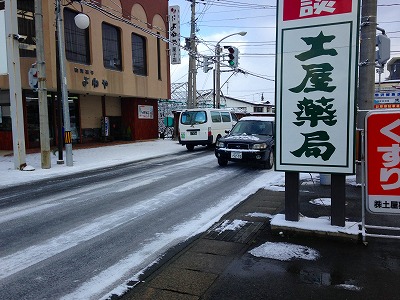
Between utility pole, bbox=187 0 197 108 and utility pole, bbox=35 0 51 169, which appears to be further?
utility pole, bbox=187 0 197 108

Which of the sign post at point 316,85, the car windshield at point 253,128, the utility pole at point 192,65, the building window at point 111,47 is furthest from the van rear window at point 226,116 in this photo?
the sign post at point 316,85

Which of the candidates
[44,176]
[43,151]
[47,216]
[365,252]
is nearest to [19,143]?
[43,151]

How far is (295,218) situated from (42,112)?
A: 10.1 meters

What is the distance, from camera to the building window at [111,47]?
20.8 metres

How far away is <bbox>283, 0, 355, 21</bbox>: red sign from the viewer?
4469 millimetres

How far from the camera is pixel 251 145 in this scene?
11375 millimetres

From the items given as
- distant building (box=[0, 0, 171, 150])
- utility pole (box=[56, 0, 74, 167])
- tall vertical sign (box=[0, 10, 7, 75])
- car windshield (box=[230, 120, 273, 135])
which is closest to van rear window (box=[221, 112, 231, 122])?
distant building (box=[0, 0, 171, 150])

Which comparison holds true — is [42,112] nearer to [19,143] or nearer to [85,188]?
[19,143]

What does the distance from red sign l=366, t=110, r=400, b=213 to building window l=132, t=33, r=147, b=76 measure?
810 inches

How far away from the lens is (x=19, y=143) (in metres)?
12.0

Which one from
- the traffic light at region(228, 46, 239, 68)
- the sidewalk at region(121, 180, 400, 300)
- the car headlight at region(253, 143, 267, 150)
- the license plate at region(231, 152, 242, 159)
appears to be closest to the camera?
the sidewalk at region(121, 180, 400, 300)

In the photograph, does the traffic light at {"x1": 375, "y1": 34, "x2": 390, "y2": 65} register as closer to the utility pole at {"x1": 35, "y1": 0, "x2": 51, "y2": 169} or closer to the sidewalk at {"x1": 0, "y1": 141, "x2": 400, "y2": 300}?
the sidewalk at {"x1": 0, "y1": 141, "x2": 400, "y2": 300}

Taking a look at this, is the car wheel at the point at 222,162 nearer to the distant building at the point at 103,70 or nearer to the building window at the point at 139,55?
the distant building at the point at 103,70

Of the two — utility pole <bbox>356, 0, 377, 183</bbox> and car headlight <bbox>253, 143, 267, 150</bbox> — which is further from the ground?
utility pole <bbox>356, 0, 377, 183</bbox>
